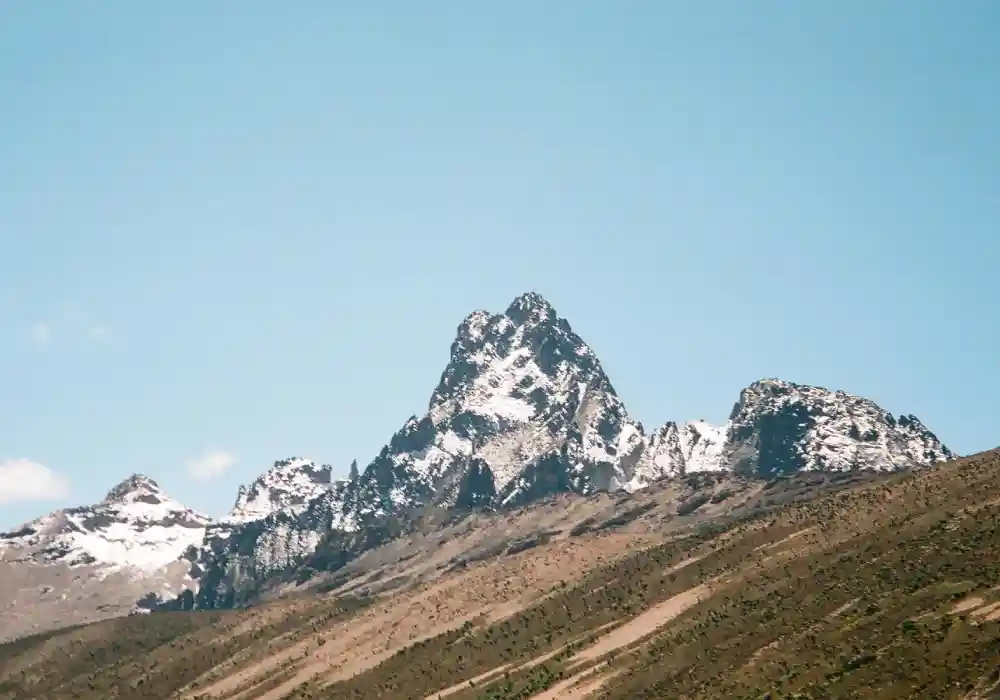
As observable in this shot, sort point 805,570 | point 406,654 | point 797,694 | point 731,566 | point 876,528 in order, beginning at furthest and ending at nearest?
point 406,654 → point 731,566 → point 876,528 → point 805,570 → point 797,694

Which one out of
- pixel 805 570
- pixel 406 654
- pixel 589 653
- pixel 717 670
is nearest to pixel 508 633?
pixel 406 654

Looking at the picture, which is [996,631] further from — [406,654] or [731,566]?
[406,654]

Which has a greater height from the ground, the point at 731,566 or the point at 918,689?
the point at 731,566

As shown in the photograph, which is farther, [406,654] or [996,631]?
[406,654]

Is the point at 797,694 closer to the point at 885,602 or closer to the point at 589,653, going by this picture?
the point at 885,602

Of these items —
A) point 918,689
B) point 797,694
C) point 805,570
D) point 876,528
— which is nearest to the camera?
point 918,689

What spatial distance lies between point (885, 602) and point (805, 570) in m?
35.9

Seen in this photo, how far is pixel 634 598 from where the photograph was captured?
18400 cm

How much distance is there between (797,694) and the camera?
9881 cm

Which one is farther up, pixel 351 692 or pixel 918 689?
pixel 351 692

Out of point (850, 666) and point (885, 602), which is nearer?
point (850, 666)

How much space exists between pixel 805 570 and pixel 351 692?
7458cm

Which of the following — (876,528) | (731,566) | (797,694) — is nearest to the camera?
(797,694)

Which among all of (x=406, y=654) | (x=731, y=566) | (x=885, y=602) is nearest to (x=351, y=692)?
(x=406, y=654)
